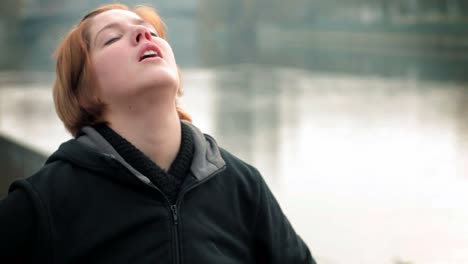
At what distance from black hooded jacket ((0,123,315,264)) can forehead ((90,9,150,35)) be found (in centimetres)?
15

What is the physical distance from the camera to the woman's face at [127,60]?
1.01 metres

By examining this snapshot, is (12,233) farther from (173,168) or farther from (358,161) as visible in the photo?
(358,161)

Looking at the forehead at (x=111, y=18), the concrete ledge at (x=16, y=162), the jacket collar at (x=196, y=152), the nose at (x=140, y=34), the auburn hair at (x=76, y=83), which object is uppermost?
the forehead at (x=111, y=18)

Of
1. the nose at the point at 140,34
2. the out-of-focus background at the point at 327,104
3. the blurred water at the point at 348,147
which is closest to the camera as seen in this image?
the nose at the point at 140,34

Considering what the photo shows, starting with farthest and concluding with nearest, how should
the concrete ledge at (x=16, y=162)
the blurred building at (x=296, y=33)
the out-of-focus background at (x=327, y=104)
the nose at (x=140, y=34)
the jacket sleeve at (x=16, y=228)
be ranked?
the blurred building at (x=296, y=33), the out-of-focus background at (x=327, y=104), the concrete ledge at (x=16, y=162), the nose at (x=140, y=34), the jacket sleeve at (x=16, y=228)

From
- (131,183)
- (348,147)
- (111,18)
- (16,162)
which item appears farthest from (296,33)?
(131,183)

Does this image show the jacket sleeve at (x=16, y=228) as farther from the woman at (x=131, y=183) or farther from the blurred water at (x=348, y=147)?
the blurred water at (x=348, y=147)

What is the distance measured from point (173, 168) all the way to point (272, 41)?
938 cm

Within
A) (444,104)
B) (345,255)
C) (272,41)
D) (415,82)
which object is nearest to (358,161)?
(345,255)

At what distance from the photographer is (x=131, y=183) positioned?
3.28 ft

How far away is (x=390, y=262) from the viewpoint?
2.63m

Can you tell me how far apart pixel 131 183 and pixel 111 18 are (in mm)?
246

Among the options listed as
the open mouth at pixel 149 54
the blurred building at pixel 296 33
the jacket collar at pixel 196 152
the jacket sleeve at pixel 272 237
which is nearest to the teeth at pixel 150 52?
the open mouth at pixel 149 54

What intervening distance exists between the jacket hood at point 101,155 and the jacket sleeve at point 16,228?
3.4 inches
